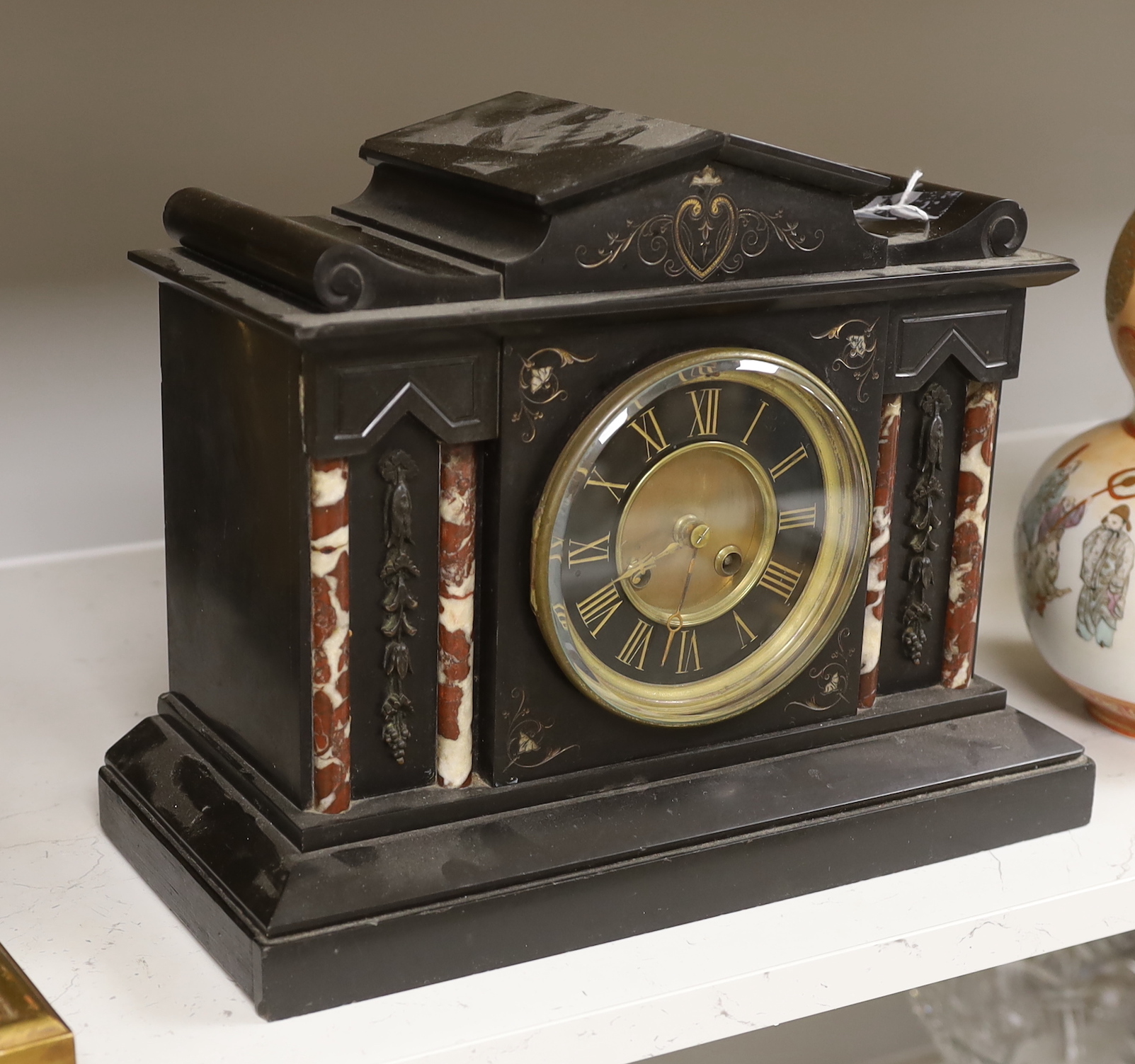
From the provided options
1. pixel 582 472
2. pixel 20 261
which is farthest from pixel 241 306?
pixel 20 261

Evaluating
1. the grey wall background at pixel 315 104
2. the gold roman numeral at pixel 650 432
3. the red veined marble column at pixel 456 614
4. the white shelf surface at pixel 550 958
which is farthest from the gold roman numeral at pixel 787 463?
the grey wall background at pixel 315 104

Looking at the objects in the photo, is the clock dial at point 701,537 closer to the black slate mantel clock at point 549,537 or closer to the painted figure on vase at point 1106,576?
the black slate mantel clock at point 549,537

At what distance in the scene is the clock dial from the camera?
126 cm

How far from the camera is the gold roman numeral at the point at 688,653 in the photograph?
4.45 feet

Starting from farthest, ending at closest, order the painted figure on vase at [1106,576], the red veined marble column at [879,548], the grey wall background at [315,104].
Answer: the grey wall background at [315,104]
the painted figure on vase at [1106,576]
the red veined marble column at [879,548]

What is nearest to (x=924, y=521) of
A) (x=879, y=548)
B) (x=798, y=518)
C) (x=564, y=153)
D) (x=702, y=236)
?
(x=879, y=548)

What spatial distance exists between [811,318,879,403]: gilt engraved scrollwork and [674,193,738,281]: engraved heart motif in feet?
0.40

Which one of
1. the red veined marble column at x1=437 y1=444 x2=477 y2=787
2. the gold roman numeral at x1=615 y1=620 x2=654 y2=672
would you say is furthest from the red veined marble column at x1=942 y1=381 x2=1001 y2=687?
the red veined marble column at x1=437 y1=444 x2=477 y2=787

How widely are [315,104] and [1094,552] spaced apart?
3.48ft

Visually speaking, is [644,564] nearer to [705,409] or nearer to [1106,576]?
[705,409]

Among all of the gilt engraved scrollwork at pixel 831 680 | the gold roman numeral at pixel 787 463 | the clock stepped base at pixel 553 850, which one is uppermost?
the gold roman numeral at pixel 787 463

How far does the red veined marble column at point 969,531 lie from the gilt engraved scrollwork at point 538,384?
0.41 metres

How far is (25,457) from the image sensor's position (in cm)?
208

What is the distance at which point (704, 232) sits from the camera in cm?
124
